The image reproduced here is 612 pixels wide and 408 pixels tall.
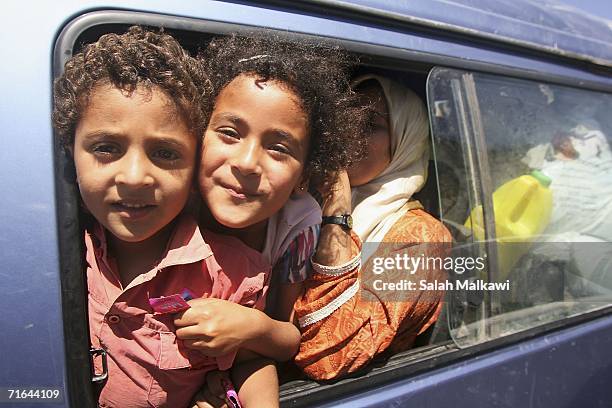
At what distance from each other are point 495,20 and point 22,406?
65.8 inches

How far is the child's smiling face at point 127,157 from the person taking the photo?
117 centimetres

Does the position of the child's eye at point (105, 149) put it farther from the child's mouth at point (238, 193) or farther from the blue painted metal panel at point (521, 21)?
the blue painted metal panel at point (521, 21)

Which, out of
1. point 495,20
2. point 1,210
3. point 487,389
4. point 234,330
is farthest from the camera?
point 495,20

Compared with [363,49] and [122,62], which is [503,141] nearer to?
[363,49]

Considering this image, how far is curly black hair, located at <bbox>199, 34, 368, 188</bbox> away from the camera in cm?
135

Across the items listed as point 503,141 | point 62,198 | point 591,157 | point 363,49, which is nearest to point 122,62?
point 62,198

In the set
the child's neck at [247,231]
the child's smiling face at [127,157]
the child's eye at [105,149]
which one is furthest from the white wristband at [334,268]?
the child's eye at [105,149]

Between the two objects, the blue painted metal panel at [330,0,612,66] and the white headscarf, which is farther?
the white headscarf

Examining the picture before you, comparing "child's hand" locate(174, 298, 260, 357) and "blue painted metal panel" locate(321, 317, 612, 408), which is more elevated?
"child's hand" locate(174, 298, 260, 357)

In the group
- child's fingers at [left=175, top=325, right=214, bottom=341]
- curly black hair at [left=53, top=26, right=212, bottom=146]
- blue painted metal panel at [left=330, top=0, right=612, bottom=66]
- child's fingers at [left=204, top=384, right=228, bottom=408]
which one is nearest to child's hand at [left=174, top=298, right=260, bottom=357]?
child's fingers at [left=175, top=325, right=214, bottom=341]

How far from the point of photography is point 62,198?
44.0 inches

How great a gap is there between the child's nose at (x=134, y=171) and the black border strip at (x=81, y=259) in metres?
0.10

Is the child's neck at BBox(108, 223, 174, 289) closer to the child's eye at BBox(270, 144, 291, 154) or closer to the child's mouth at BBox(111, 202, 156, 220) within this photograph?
the child's mouth at BBox(111, 202, 156, 220)

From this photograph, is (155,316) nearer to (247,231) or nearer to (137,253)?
(137,253)
